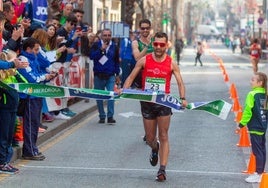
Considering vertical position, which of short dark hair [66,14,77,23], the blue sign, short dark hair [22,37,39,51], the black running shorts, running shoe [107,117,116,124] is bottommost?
running shoe [107,117,116,124]

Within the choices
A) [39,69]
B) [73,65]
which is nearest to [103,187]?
[39,69]

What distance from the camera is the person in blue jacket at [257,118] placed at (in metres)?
9.52

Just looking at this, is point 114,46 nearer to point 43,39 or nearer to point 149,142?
point 43,39

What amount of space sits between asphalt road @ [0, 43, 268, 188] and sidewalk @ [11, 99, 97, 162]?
123 millimetres

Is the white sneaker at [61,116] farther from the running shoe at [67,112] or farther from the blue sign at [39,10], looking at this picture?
the blue sign at [39,10]

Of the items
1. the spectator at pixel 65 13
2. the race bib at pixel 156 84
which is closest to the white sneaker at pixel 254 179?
the race bib at pixel 156 84

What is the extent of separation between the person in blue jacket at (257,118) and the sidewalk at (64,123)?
11.2 feet

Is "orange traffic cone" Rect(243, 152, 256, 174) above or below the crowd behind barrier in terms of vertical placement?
below

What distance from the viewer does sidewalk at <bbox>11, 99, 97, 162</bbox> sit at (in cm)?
1116

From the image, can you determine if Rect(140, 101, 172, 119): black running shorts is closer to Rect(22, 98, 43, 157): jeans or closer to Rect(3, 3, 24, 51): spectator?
Rect(22, 98, 43, 157): jeans

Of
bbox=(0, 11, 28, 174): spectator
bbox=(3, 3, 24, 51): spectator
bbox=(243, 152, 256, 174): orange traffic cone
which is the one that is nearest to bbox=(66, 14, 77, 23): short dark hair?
bbox=(3, 3, 24, 51): spectator

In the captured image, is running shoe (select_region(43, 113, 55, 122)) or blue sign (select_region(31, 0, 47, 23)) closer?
blue sign (select_region(31, 0, 47, 23))

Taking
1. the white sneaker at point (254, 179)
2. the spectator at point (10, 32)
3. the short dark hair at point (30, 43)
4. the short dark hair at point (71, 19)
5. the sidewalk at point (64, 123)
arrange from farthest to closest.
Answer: the short dark hair at point (71, 19), the sidewalk at point (64, 123), the short dark hair at point (30, 43), the spectator at point (10, 32), the white sneaker at point (254, 179)

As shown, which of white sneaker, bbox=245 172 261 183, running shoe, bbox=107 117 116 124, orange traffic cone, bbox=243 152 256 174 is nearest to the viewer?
white sneaker, bbox=245 172 261 183
